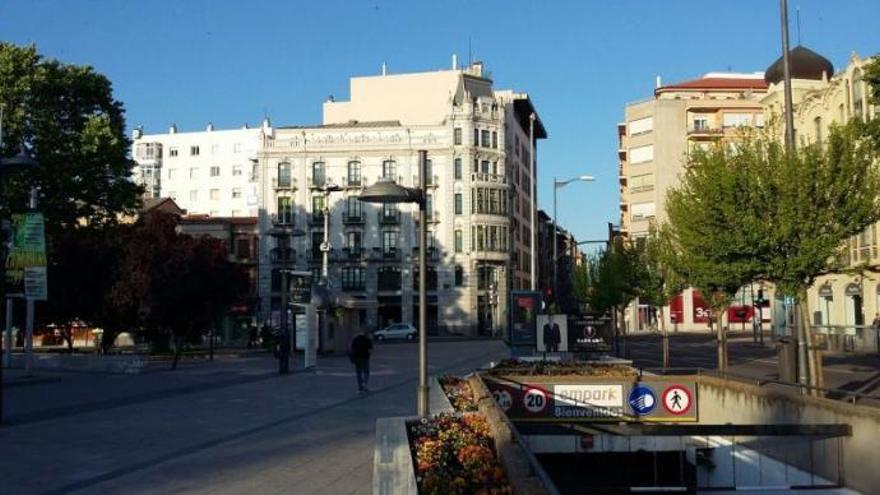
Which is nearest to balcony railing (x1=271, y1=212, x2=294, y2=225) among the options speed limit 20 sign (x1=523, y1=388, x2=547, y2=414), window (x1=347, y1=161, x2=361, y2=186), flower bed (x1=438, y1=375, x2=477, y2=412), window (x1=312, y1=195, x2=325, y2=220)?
window (x1=312, y1=195, x2=325, y2=220)

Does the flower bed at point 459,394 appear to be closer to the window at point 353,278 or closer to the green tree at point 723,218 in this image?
the green tree at point 723,218

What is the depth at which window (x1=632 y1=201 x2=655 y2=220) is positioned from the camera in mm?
98688

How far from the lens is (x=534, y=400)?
2220cm

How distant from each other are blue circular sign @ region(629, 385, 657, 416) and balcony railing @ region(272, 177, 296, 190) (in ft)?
235

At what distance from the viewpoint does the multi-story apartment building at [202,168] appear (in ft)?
391

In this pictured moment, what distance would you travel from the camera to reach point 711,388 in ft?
70.1

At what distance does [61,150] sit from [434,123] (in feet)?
172

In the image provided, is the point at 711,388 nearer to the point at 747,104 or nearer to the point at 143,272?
the point at 143,272

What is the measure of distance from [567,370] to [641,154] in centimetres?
7902

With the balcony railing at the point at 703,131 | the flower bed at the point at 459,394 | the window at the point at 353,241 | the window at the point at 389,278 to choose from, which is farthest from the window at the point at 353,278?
the flower bed at the point at 459,394

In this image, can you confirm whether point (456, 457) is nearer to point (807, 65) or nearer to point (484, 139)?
point (807, 65)

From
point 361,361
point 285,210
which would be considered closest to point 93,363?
point 361,361

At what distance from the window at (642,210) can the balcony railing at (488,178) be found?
54.3 feet

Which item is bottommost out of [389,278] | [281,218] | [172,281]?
[172,281]
